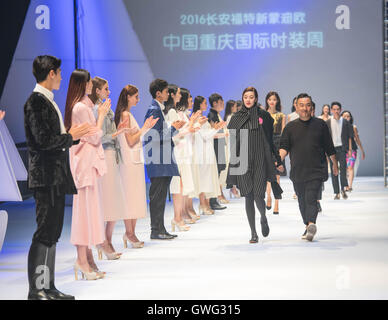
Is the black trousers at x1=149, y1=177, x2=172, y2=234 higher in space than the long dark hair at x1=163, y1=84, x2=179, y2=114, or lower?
lower

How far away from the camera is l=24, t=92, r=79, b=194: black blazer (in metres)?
3.89

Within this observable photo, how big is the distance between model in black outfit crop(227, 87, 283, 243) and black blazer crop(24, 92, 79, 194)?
253 centimetres

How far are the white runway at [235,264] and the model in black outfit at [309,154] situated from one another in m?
0.35

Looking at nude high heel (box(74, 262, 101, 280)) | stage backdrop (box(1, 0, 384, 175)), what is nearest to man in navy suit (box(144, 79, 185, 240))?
nude high heel (box(74, 262, 101, 280))

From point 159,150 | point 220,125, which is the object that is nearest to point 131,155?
point 159,150

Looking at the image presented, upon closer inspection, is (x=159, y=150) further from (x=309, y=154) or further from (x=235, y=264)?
(x=235, y=264)

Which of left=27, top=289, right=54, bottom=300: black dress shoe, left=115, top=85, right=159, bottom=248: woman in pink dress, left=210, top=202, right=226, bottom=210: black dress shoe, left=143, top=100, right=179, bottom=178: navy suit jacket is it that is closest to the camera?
left=27, top=289, right=54, bottom=300: black dress shoe

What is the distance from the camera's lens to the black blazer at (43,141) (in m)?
3.89

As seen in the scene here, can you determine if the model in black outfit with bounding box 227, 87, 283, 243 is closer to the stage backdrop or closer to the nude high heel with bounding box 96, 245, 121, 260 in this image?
the nude high heel with bounding box 96, 245, 121, 260

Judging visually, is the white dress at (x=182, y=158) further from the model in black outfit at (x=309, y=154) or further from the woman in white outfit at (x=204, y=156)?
the model in black outfit at (x=309, y=154)

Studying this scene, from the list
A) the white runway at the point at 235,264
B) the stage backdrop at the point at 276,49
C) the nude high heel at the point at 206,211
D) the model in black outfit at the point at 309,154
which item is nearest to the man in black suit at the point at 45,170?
the white runway at the point at 235,264

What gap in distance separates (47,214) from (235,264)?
1870mm
